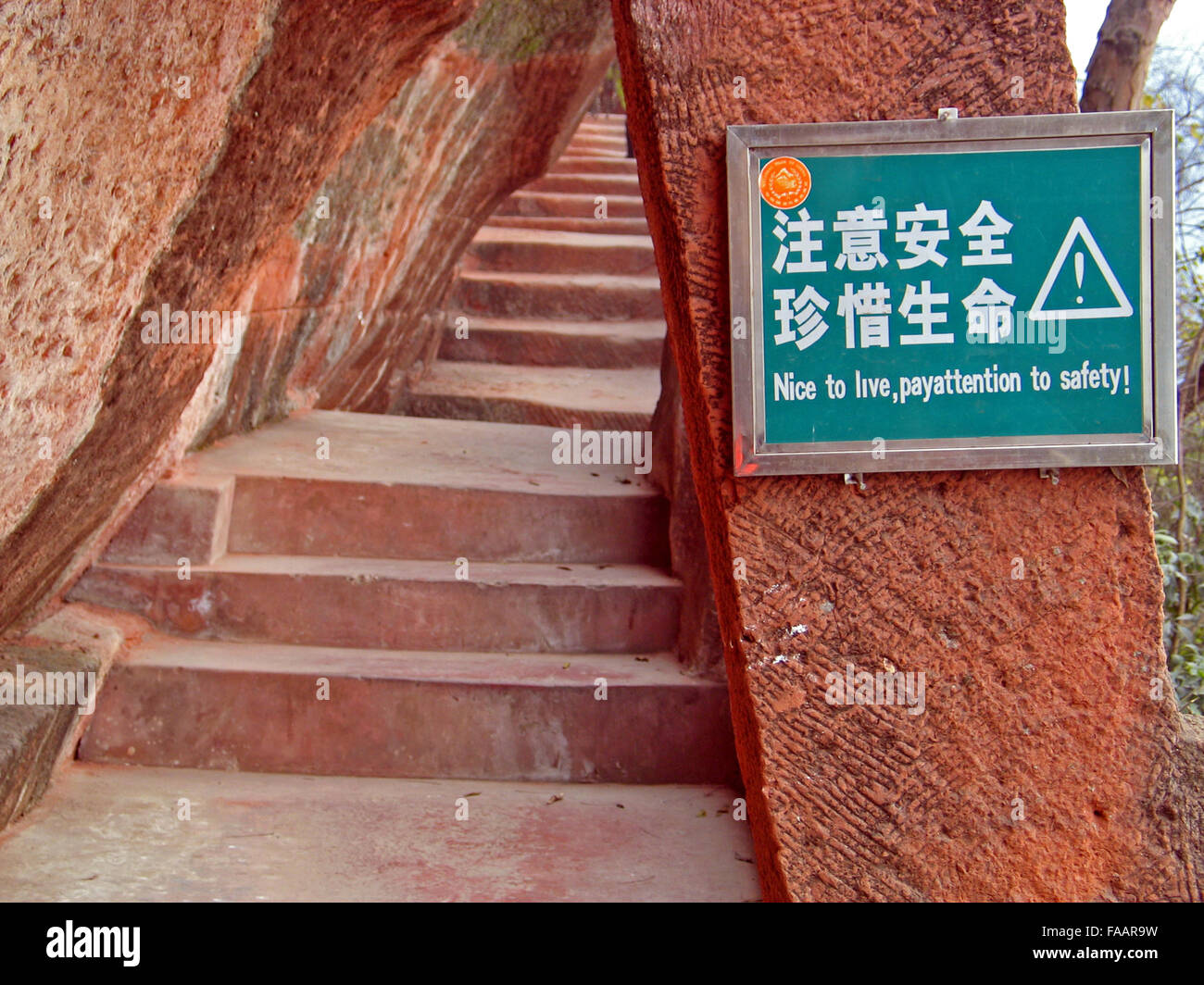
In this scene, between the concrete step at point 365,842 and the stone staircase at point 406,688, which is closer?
the concrete step at point 365,842

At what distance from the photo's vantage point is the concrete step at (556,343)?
6.79m

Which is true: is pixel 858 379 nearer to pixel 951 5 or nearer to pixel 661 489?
pixel 951 5

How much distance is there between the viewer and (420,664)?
3.45 meters

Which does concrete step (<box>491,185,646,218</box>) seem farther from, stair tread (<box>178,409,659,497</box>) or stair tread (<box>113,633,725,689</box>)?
stair tread (<box>113,633,725,689</box>)

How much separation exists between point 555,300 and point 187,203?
4414 millimetres

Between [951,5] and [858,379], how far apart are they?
26.3 inches

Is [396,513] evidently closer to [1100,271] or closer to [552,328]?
[1100,271]

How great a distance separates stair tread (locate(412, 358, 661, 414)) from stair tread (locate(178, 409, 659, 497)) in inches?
34.5

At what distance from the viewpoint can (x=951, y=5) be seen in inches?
79.0

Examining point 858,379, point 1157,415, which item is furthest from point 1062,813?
point 858,379

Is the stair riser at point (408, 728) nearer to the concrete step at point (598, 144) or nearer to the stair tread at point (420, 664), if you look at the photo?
the stair tread at point (420, 664)

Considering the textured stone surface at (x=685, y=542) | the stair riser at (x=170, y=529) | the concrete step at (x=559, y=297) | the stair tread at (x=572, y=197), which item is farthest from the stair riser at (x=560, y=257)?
the stair riser at (x=170, y=529)

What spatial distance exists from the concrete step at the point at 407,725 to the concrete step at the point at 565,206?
5.56m

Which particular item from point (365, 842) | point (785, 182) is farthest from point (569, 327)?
point (785, 182)
